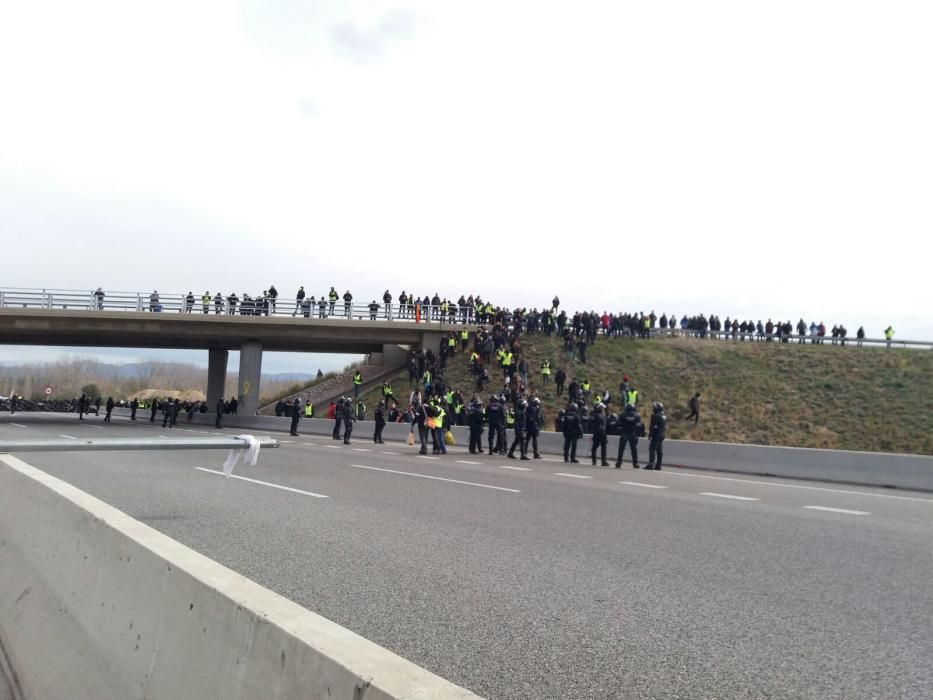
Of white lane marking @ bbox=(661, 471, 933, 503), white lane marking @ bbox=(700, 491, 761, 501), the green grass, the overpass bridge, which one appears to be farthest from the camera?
the overpass bridge

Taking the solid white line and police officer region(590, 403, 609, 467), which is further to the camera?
police officer region(590, 403, 609, 467)

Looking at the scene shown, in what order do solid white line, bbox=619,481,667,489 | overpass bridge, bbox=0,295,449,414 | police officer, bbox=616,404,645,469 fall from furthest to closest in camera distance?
overpass bridge, bbox=0,295,449,414
police officer, bbox=616,404,645,469
solid white line, bbox=619,481,667,489

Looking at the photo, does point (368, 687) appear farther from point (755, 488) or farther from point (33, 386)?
point (33, 386)

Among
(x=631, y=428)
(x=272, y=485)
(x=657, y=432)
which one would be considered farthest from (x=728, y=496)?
(x=272, y=485)

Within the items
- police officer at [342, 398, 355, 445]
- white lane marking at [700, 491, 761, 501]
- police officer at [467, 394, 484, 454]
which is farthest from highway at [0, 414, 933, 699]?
police officer at [342, 398, 355, 445]

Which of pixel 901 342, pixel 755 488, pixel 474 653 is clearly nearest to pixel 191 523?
pixel 474 653

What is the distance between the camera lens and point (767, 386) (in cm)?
4272

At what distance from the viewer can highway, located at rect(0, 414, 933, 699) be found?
15.6 feet

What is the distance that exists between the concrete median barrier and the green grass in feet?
107

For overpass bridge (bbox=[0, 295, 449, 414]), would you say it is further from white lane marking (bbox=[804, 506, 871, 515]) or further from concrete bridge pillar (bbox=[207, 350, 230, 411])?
white lane marking (bbox=[804, 506, 871, 515])

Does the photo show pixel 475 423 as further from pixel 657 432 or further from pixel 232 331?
pixel 232 331

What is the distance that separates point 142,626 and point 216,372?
50807 millimetres

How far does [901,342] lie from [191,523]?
163ft

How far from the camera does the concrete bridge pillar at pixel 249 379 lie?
47.0 meters
